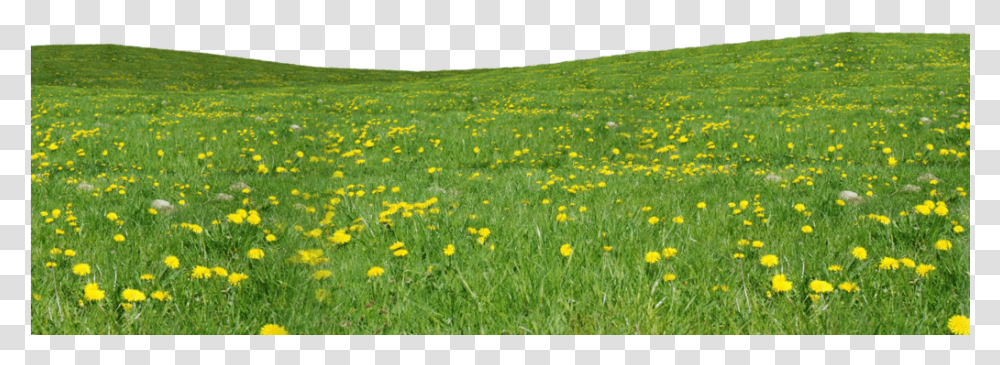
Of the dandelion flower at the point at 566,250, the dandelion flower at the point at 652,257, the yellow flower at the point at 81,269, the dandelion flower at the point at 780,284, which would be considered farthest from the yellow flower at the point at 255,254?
the dandelion flower at the point at 780,284

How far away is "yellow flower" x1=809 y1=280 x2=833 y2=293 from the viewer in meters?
2.42

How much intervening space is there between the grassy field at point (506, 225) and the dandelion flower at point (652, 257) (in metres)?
0.05

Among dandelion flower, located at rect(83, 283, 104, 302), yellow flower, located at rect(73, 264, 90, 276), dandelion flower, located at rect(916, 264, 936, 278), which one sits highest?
dandelion flower, located at rect(916, 264, 936, 278)

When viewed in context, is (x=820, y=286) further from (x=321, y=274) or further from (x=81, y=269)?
(x=81, y=269)

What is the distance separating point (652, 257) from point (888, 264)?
1188 millimetres

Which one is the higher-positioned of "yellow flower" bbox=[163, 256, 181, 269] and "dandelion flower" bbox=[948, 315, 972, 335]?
"yellow flower" bbox=[163, 256, 181, 269]

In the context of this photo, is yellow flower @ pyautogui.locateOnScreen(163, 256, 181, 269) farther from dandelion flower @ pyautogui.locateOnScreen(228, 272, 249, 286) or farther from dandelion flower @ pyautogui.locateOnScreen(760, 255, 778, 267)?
dandelion flower @ pyautogui.locateOnScreen(760, 255, 778, 267)

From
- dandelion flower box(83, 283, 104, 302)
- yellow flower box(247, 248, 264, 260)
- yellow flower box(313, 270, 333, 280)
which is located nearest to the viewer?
dandelion flower box(83, 283, 104, 302)

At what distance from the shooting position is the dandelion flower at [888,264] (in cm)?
269

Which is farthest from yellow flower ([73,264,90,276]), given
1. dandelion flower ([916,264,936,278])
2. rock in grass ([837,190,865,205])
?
rock in grass ([837,190,865,205])

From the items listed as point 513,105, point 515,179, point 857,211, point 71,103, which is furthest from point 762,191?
point 71,103

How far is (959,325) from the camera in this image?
222 cm

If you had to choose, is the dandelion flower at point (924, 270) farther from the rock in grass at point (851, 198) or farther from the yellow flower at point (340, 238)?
the yellow flower at point (340, 238)

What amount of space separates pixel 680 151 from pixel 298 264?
709cm
